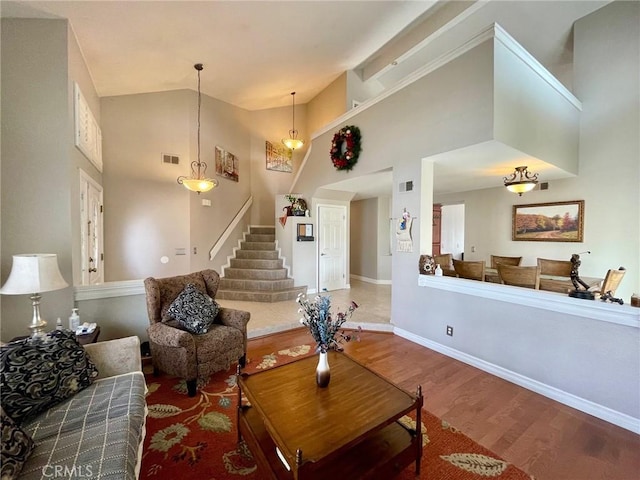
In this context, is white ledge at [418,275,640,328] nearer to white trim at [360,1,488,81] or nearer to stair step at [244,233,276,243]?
white trim at [360,1,488,81]

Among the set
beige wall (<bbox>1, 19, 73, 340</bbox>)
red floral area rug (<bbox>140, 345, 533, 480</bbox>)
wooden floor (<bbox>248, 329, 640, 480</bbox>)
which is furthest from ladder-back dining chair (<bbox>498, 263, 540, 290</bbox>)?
beige wall (<bbox>1, 19, 73, 340</bbox>)

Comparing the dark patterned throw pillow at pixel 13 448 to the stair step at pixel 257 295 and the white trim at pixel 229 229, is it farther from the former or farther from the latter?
the white trim at pixel 229 229

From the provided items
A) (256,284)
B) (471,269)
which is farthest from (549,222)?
(256,284)

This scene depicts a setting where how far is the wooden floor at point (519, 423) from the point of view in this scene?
1.75 meters

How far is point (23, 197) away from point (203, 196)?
125 inches

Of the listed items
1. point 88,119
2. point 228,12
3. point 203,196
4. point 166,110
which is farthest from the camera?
point 203,196

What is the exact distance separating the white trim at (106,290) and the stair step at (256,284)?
2653 mm

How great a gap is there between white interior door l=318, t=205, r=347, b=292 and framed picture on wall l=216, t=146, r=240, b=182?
2292 millimetres

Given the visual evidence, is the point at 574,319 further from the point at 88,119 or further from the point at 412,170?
the point at 88,119

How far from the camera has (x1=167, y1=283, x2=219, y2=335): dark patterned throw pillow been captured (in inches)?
103

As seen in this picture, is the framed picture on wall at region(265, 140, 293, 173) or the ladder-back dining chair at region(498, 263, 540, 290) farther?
the framed picture on wall at region(265, 140, 293, 173)

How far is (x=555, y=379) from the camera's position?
2.45 m

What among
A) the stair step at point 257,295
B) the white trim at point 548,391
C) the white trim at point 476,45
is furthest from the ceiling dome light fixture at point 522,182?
the stair step at point 257,295

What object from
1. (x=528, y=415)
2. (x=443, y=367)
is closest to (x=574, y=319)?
(x=528, y=415)
